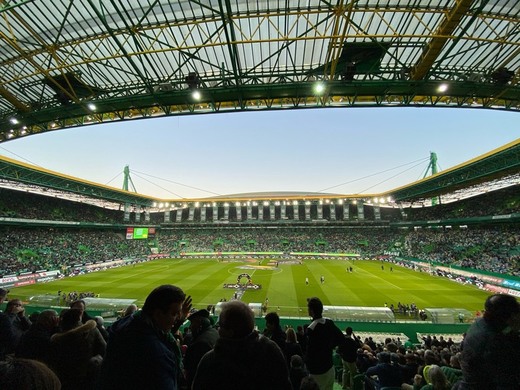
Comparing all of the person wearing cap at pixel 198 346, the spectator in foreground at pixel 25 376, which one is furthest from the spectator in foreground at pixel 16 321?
the spectator in foreground at pixel 25 376

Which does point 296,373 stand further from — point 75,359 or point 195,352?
point 75,359

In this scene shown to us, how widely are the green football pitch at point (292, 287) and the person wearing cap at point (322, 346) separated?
16440mm

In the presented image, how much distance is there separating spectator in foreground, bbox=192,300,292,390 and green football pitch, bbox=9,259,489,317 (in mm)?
19049

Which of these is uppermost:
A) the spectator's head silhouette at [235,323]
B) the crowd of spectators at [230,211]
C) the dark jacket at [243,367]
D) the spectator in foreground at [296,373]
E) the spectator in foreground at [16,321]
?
the crowd of spectators at [230,211]

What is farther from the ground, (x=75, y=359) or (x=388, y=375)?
(x=75, y=359)

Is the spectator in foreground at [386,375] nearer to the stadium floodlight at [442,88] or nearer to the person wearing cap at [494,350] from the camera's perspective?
the person wearing cap at [494,350]

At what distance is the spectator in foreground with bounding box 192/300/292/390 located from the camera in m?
1.88

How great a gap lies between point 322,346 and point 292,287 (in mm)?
27024

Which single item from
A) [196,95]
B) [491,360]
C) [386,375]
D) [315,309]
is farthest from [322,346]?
[196,95]

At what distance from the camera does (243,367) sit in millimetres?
1904

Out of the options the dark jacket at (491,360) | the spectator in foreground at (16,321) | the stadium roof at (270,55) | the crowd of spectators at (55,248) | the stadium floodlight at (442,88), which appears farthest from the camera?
the crowd of spectators at (55,248)

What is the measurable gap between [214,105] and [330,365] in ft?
34.4

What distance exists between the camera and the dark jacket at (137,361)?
1939mm

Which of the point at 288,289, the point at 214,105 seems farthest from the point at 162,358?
the point at 288,289
